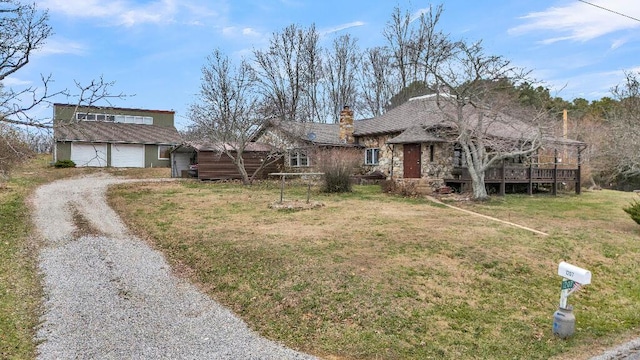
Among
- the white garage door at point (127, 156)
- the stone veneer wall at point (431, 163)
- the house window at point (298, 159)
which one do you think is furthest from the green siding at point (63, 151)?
the stone veneer wall at point (431, 163)

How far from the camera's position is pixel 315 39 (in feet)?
124

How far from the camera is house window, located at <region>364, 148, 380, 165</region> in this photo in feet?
81.8

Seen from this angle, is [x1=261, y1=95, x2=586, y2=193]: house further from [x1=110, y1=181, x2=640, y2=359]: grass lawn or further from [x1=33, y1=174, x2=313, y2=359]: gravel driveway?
[x1=33, y1=174, x2=313, y2=359]: gravel driveway

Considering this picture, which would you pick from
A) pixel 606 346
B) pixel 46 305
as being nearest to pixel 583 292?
pixel 606 346

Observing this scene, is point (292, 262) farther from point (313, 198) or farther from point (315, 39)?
point (315, 39)

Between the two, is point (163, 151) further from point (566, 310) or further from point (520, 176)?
point (566, 310)

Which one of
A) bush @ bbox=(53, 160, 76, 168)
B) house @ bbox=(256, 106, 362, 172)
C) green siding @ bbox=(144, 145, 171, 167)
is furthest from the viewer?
green siding @ bbox=(144, 145, 171, 167)

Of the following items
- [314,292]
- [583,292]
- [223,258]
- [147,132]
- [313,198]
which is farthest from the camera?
[147,132]

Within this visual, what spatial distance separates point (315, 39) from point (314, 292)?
3416 cm

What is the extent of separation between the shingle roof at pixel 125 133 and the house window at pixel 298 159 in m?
10.9

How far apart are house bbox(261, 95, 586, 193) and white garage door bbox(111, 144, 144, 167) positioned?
12.7 metres

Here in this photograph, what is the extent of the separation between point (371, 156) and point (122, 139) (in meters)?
18.0

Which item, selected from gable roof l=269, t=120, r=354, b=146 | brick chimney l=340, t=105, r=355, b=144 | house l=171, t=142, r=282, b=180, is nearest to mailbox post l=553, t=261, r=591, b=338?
house l=171, t=142, r=282, b=180

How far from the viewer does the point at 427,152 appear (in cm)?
2128
